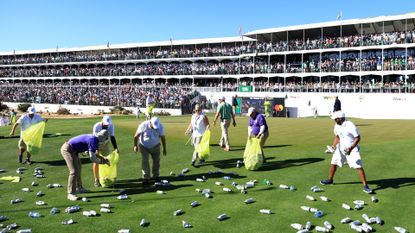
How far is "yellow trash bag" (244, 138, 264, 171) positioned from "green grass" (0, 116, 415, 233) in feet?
0.65

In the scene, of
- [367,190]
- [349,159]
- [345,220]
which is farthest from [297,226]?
[349,159]

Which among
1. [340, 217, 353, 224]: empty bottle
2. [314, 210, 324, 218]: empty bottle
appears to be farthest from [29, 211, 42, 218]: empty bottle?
[340, 217, 353, 224]: empty bottle

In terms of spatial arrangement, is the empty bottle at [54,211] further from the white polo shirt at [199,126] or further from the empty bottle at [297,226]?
the white polo shirt at [199,126]

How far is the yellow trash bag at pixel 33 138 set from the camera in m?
13.5

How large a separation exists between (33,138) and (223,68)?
45745 mm

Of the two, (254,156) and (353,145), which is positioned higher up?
(353,145)

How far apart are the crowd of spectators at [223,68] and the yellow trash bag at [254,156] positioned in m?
36.9

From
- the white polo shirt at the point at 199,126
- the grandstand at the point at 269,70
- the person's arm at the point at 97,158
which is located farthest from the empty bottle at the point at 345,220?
the grandstand at the point at 269,70

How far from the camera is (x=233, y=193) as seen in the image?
9609mm

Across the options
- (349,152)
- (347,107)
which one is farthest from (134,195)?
(347,107)

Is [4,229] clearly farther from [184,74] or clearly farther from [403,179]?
[184,74]

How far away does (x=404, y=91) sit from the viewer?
40250mm

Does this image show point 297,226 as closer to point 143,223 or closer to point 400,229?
point 400,229

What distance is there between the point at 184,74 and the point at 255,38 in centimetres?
1174
